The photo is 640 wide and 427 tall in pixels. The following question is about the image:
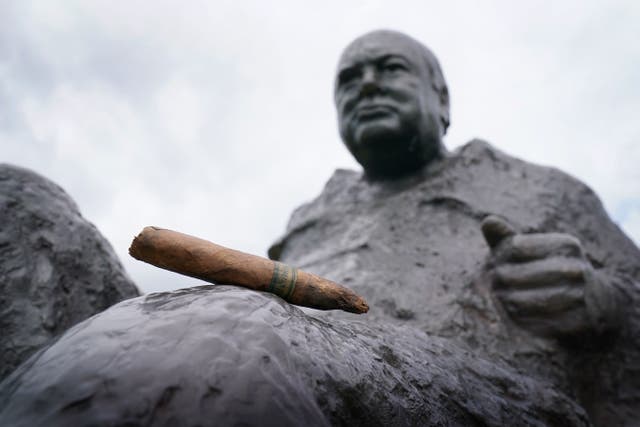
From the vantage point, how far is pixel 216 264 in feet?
3.65

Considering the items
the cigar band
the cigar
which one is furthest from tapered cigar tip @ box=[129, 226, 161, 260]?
the cigar band

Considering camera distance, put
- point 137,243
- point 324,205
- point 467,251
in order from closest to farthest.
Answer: point 137,243 → point 467,251 → point 324,205

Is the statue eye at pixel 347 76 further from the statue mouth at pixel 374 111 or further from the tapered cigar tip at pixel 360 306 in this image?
the tapered cigar tip at pixel 360 306

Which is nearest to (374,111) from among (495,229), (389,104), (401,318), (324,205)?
(389,104)

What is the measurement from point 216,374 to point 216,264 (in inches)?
13.9

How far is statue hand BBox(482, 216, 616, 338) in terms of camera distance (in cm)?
194

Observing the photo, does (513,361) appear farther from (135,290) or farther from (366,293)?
(135,290)

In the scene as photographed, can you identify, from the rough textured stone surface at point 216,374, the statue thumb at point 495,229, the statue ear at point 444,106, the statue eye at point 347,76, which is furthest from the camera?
the statue ear at point 444,106

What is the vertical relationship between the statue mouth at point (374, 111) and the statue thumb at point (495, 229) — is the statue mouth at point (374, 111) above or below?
above

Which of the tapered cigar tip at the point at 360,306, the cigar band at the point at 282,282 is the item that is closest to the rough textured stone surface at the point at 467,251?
the tapered cigar tip at the point at 360,306

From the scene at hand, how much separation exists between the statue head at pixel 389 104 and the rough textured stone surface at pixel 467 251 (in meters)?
0.14

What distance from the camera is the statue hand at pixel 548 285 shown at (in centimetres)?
194

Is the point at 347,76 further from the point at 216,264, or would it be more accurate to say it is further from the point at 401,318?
the point at 216,264

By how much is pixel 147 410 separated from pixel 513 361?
4.65 feet
